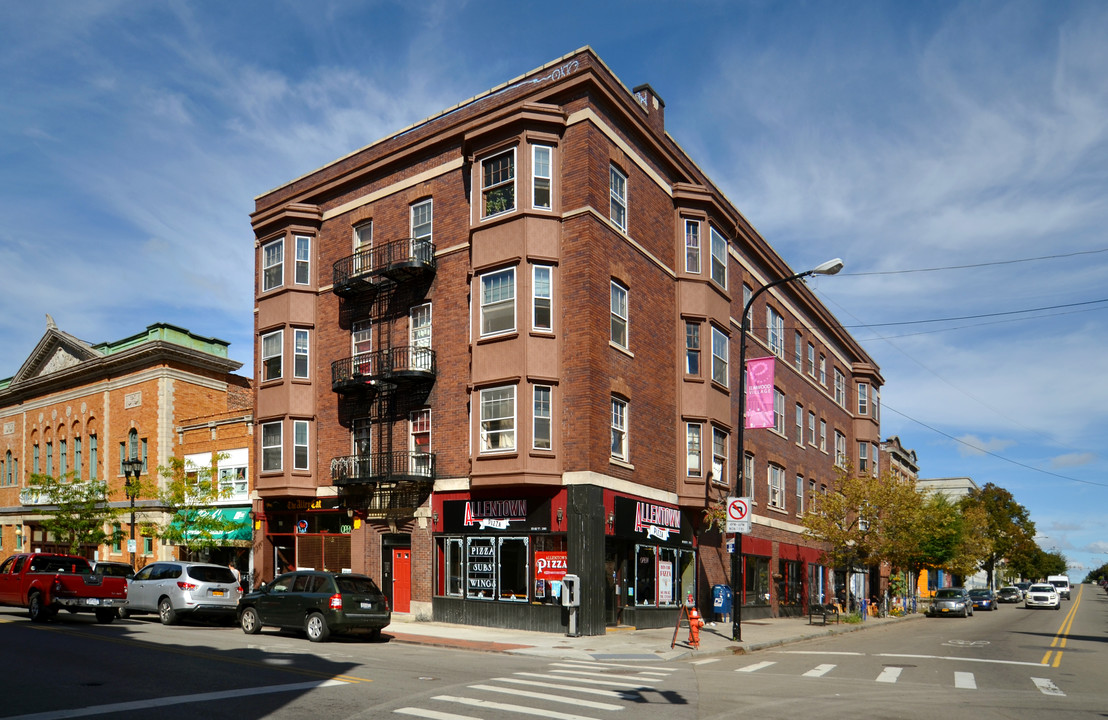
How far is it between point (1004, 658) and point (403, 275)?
20.1m

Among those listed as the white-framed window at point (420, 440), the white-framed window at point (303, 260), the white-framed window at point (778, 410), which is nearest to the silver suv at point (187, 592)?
the white-framed window at point (420, 440)

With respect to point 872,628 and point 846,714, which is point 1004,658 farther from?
point 872,628

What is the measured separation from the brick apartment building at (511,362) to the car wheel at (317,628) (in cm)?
638

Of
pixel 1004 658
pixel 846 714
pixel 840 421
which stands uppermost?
pixel 840 421

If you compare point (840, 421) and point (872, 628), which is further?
point (840, 421)

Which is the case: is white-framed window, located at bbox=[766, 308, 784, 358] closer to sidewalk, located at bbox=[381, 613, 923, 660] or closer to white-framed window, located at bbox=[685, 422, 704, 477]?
white-framed window, located at bbox=[685, 422, 704, 477]

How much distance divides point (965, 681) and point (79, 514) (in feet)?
126

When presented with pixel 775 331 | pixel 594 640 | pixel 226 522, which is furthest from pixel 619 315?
pixel 226 522

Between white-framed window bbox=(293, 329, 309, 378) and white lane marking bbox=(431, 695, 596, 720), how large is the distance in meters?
22.2

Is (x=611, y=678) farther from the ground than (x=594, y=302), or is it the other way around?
(x=594, y=302)

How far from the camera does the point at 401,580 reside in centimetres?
2919

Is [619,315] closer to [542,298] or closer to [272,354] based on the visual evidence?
[542,298]

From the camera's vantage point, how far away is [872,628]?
3566 centimetres

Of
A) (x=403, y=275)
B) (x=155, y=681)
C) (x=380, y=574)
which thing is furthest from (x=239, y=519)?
(x=155, y=681)
